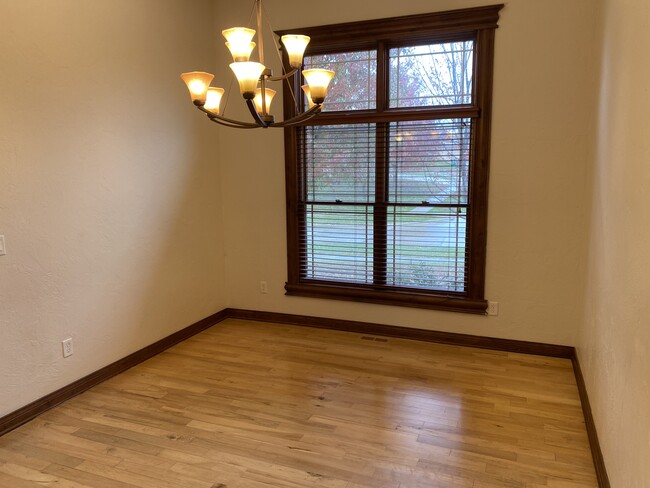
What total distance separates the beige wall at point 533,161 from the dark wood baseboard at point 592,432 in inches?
19.9

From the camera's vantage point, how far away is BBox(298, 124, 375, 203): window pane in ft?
13.4

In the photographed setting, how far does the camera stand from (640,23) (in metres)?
1.86

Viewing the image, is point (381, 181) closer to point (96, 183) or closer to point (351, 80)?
point (351, 80)

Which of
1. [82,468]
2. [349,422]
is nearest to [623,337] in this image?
[349,422]

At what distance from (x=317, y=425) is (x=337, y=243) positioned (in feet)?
6.23

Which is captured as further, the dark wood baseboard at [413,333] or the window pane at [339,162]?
the window pane at [339,162]

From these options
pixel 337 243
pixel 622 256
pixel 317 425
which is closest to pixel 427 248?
pixel 337 243

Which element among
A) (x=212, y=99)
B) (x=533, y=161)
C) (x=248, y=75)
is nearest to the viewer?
(x=248, y=75)

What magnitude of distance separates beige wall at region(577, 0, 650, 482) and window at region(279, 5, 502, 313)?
3.25 ft

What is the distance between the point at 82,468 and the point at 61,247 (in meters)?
1.34

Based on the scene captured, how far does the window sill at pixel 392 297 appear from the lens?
153 inches

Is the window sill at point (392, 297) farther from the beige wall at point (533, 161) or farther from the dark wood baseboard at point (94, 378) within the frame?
the dark wood baseboard at point (94, 378)

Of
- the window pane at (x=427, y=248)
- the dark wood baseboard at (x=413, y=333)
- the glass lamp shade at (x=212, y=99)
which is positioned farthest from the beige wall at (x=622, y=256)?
the glass lamp shade at (x=212, y=99)

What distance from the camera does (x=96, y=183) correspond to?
10.6 ft
